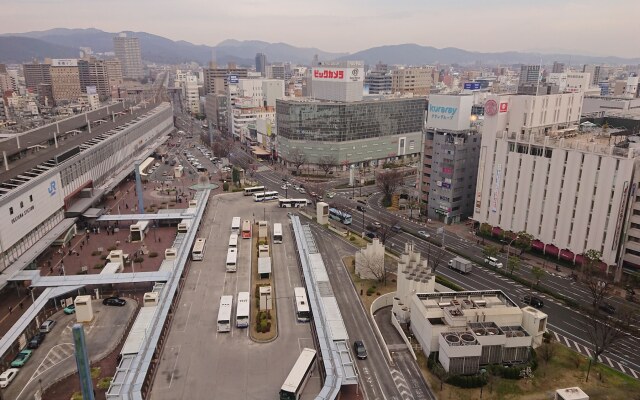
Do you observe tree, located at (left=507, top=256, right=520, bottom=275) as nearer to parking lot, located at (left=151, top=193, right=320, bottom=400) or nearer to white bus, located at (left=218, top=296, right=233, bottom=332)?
parking lot, located at (left=151, top=193, right=320, bottom=400)

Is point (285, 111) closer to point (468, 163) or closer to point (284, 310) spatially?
point (468, 163)

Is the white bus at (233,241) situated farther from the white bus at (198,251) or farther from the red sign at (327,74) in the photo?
the red sign at (327,74)

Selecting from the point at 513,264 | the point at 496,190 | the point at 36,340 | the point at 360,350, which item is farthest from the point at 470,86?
the point at 36,340

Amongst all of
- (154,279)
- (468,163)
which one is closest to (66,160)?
(154,279)

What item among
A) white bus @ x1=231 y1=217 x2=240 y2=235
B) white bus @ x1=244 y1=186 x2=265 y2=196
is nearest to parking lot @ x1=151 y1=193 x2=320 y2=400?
white bus @ x1=231 y1=217 x2=240 y2=235

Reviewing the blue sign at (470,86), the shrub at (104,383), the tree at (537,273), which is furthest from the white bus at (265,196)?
the shrub at (104,383)

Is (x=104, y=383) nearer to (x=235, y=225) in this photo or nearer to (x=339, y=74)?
(x=235, y=225)
